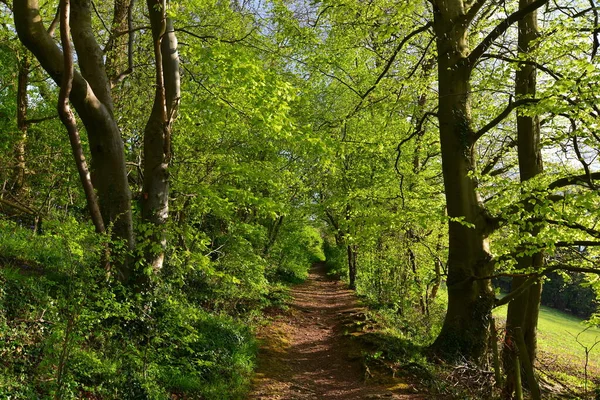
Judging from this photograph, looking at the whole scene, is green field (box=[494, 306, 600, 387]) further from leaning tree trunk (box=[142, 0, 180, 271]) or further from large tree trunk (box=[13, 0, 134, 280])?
large tree trunk (box=[13, 0, 134, 280])

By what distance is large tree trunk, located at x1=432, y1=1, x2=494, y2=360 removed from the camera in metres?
7.32

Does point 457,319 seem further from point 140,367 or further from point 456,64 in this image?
point 140,367

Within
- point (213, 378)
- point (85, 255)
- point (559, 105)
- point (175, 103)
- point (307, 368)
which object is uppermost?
point (175, 103)

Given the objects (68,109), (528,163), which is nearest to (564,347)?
(528,163)

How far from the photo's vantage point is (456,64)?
300 inches

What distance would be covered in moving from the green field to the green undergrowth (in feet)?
28.2

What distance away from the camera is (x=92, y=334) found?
15.5ft

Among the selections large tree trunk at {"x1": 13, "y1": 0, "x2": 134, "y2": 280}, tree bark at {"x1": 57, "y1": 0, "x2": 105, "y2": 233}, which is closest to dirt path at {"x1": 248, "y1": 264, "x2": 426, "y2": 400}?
large tree trunk at {"x1": 13, "y1": 0, "x2": 134, "y2": 280}

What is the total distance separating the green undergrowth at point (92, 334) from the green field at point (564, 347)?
8.60 meters

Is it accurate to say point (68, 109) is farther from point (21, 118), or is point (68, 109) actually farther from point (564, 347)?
point (564, 347)

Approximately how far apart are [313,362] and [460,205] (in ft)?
14.6

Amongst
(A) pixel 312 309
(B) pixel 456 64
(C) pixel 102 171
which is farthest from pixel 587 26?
(A) pixel 312 309

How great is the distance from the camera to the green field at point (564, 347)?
37.3 ft

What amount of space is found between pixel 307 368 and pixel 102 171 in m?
5.37
